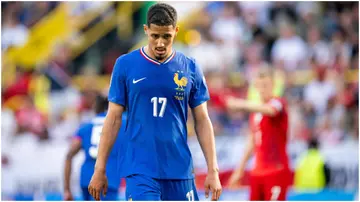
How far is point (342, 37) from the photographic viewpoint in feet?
58.9

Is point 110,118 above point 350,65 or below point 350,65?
below

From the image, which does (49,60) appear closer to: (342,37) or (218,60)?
(218,60)

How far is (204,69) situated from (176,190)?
1084 centimetres

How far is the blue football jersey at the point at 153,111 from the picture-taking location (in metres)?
6.22

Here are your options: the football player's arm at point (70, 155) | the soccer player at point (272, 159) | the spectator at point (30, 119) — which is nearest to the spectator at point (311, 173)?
the spectator at point (30, 119)

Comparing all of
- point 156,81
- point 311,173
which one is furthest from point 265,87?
point 311,173

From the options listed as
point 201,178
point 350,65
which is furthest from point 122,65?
point 350,65

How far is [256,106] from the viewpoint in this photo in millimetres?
8500

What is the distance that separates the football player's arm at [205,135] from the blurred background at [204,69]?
306 inches

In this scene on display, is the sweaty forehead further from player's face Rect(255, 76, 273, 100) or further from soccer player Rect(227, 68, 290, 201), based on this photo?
player's face Rect(255, 76, 273, 100)

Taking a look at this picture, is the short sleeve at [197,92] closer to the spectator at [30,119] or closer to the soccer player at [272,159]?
the soccer player at [272,159]

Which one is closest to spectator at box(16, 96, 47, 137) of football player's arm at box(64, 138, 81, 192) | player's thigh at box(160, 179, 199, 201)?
football player's arm at box(64, 138, 81, 192)

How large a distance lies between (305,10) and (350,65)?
78.4 inches

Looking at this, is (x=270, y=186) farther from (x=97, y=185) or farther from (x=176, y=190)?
(x=97, y=185)
